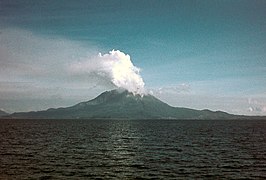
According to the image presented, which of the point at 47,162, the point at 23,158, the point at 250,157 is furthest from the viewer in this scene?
the point at 250,157

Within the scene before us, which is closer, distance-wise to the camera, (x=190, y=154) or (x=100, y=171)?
(x=100, y=171)

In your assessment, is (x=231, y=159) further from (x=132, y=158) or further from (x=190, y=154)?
(x=132, y=158)

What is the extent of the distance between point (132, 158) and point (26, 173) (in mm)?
20533

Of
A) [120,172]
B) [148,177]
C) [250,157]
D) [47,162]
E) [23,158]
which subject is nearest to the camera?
[148,177]

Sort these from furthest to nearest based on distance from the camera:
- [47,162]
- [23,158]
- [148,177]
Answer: [23,158], [47,162], [148,177]

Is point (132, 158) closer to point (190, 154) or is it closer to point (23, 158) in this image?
point (190, 154)

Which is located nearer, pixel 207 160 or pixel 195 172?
pixel 195 172

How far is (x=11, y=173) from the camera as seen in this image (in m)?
40.8

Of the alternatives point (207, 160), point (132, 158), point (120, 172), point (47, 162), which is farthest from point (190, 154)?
point (47, 162)

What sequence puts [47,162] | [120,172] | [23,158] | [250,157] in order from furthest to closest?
[250,157], [23,158], [47,162], [120,172]

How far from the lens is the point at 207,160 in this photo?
5391 centimetres

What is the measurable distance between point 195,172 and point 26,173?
2158 centimetres

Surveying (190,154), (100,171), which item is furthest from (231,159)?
(100,171)

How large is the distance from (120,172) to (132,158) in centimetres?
1312
